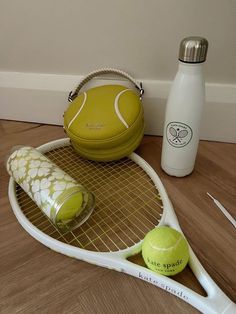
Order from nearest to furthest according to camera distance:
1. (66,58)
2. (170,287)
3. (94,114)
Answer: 1. (170,287)
2. (94,114)
3. (66,58)

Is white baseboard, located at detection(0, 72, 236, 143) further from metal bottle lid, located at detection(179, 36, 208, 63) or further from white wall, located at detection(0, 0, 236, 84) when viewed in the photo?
metal bottle lid, located at detection(179, 36, 208, 63)

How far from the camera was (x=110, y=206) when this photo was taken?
47 cm

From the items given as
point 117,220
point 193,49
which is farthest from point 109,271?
point 193,49

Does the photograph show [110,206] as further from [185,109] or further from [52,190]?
[185,109]

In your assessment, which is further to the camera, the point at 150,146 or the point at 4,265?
the point at 150,146

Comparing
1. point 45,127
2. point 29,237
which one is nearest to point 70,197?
point 29,237

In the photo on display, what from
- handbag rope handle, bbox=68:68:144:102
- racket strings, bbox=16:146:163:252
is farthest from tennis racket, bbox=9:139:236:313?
handbag rope handle, bbox=68:68:144:102

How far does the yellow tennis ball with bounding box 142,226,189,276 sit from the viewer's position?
0.34 m

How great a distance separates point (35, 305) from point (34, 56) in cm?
54

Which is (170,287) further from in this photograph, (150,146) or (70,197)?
(150,146)

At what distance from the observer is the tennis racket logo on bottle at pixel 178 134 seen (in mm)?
473

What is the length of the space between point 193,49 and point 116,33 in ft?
0.76

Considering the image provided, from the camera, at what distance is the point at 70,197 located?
42 centimetres

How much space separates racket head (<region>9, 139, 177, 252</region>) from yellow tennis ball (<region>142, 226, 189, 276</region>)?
35 millimetres
